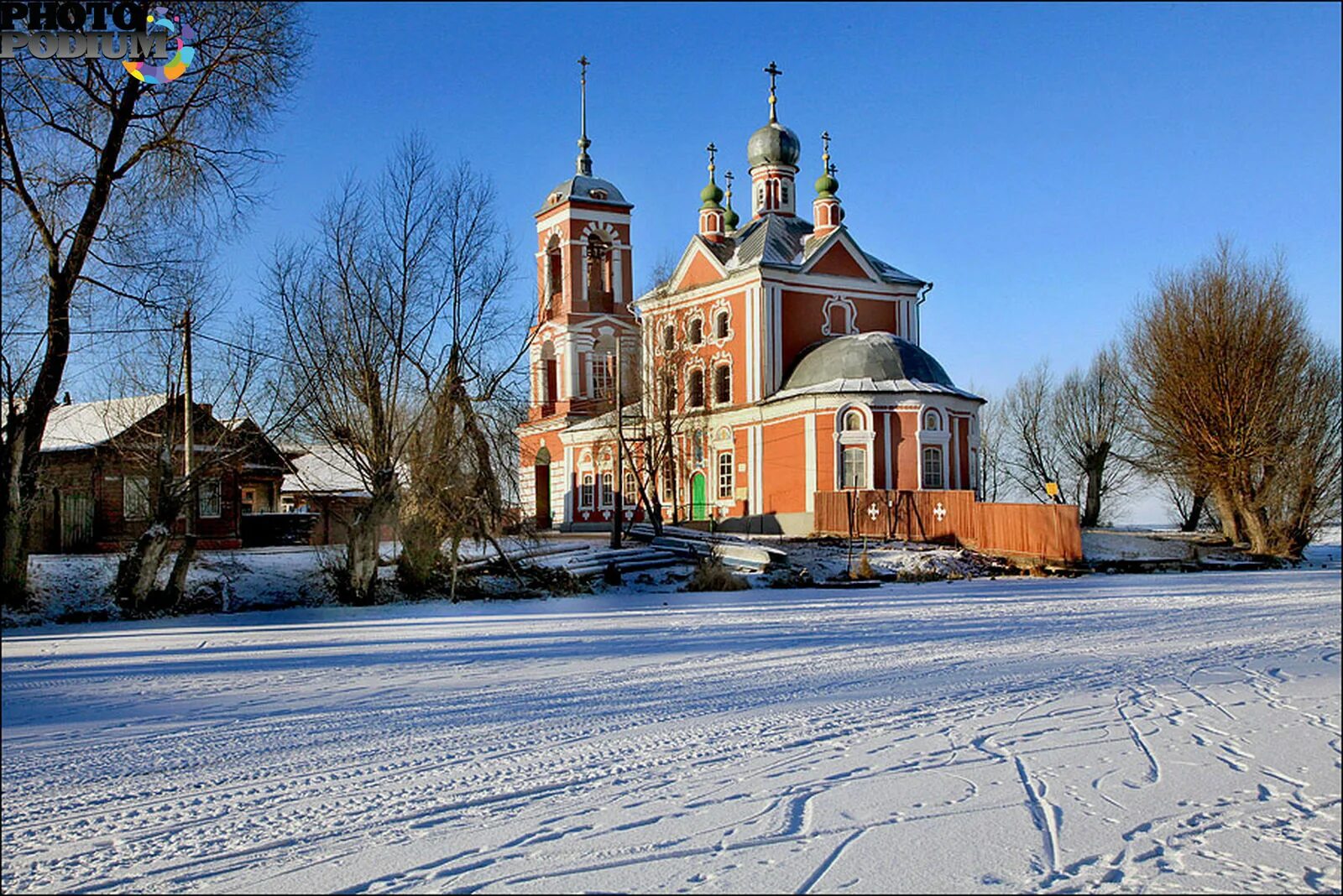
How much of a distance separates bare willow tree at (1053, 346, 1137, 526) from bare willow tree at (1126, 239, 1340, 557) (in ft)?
12.4

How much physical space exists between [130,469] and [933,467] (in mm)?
20991

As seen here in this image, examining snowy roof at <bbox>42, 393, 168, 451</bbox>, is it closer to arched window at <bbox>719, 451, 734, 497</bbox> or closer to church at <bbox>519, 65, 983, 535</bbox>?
church at <bbox>519, 65, 983, 535</bbox>

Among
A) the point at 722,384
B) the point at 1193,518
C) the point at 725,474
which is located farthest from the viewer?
the point at 1193,518

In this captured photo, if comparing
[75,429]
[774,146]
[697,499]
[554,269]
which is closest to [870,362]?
[697,499]

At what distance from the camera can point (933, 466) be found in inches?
1283

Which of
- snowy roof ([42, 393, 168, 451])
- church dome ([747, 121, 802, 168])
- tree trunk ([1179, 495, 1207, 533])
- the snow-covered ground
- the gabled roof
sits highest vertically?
church dome ([747, 121, 802, 168])

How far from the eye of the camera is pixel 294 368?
18.6 metres

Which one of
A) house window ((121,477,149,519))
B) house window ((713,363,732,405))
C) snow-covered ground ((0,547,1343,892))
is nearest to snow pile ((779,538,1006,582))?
house window ((713,363,732,405))

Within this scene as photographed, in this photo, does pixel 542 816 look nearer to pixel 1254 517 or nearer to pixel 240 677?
pixel 240 677

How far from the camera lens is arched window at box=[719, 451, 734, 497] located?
36438 millimetres

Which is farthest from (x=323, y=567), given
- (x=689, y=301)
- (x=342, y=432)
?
(x=689, y=301)

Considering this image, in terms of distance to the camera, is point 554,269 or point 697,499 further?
point 554,269

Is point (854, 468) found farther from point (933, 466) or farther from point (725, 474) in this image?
point (725, 474)

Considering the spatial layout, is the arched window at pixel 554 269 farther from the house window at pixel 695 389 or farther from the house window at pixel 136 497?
the house window at pixel 136 497
